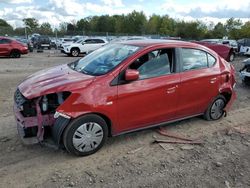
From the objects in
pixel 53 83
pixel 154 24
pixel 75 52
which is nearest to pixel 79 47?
pixel 75 52

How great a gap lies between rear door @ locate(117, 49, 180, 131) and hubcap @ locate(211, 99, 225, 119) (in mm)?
1145

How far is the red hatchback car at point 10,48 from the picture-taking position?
20531mm

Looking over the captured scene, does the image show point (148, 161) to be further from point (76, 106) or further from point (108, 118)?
point (76, 106)

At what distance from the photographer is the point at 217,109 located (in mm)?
6160

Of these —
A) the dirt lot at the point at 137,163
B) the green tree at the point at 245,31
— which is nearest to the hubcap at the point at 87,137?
the dirt lot at the point at 137,163

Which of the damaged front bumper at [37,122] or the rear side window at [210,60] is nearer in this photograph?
the damaged front bumper at [37,122]

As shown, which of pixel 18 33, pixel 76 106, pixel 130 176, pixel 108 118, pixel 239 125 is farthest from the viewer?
pixel 18 33

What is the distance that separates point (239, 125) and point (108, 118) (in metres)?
2.91

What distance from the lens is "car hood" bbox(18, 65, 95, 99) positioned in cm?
428

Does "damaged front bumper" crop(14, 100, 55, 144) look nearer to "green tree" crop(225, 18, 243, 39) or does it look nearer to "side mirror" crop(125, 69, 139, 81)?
"side mirror" crop(125, 69, 139, 81)

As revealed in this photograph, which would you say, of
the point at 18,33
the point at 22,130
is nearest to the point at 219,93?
the point at 22,130

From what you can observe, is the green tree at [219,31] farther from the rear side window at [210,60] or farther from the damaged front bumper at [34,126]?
the damaged front bumper at [34,126]

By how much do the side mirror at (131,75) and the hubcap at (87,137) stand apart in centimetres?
83

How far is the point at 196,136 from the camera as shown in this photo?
5367 millimetres
